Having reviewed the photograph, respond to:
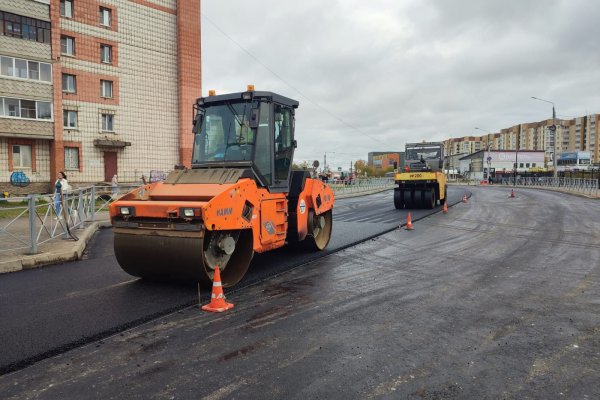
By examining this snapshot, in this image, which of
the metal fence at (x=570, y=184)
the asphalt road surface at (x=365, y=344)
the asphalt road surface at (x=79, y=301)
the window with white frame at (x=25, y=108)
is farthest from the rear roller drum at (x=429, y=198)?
the window with white frame at (x=25, y=108)

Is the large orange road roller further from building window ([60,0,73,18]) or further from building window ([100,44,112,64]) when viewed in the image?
building window ([60,0,73,18])

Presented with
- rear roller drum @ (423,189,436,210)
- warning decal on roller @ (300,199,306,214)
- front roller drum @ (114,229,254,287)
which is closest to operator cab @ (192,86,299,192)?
warning decal on roller @ (300,199,306,214)

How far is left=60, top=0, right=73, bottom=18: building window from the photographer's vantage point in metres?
28.5

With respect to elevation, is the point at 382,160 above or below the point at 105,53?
below

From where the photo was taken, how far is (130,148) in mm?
31281

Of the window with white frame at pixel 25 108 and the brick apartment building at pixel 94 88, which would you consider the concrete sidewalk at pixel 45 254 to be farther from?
the brick apartment building at pixel 94 88

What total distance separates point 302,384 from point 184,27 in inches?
1339

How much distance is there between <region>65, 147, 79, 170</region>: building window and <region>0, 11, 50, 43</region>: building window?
6.82 metres

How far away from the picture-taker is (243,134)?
693 centimetres

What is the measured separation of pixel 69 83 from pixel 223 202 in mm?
28292

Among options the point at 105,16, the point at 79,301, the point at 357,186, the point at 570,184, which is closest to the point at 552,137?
the point at 570,184

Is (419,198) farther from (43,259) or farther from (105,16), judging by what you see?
(105,16)

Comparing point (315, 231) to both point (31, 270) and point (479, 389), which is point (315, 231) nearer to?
point (31, 270)

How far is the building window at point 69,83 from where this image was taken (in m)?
28.5
